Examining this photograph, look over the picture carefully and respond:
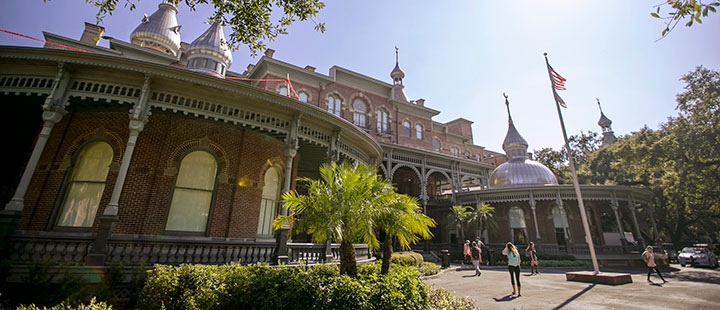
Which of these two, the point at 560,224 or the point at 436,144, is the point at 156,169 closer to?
the point at 560,224

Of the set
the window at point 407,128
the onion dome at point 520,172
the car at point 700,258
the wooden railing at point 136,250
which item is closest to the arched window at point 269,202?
the wooden railing at point 136,250

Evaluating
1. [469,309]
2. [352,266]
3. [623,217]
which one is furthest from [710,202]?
[352,266]

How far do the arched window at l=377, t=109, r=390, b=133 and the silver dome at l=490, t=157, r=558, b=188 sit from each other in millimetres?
12221

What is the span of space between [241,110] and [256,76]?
1812 centimetres

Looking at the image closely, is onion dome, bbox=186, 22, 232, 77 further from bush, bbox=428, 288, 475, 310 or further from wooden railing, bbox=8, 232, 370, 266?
bush, bbox=428, 288, 475, 310

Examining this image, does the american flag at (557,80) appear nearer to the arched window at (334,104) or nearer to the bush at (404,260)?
the bush at (404,260)

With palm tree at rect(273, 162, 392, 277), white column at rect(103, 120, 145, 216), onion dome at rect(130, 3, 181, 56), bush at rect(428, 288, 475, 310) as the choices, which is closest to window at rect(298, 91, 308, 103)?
onion dome at rect(130, 3, 181, 56)

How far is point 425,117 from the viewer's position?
114 feet

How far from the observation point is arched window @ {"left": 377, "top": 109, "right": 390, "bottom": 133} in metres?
30.9

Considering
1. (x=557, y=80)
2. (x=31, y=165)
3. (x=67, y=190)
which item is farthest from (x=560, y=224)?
(x=31, y=165)

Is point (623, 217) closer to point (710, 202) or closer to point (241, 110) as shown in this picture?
point (710, 202)

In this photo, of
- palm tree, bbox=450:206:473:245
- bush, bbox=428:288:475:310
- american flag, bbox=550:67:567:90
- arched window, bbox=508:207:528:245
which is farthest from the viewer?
arched window, bbox=508:207:528:245

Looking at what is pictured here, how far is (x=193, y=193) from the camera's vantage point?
10.9 m

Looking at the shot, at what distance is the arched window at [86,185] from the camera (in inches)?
387
